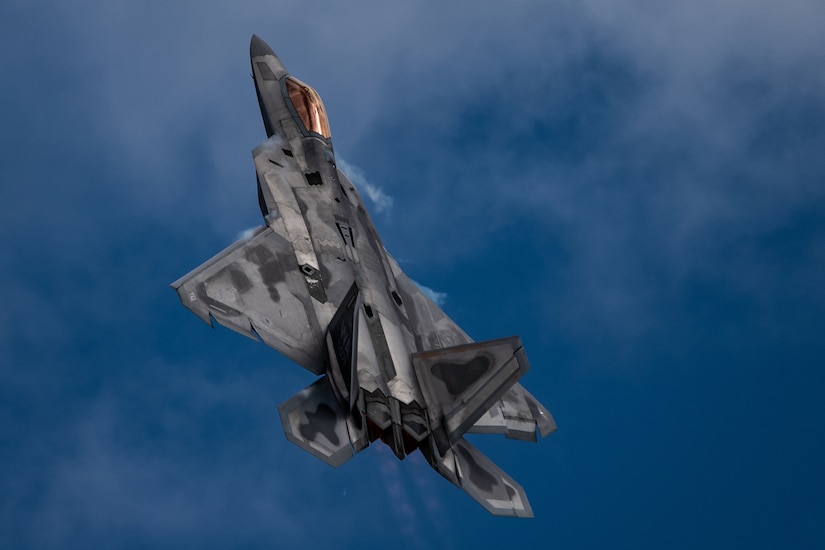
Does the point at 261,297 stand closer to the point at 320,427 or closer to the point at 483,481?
the point at 320,427

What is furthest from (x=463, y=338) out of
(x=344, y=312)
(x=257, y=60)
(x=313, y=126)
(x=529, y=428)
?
(x=257, y=60)

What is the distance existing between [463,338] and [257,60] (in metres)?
9.31

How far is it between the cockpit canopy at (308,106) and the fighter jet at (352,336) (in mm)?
938

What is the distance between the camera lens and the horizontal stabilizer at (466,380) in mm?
20891

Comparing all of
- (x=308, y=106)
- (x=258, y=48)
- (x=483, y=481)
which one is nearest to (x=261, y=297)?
(x=483, y=481)

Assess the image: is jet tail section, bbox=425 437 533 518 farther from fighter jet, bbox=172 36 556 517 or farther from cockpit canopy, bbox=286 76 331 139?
cockpit canopy, bbox=286 76 331 139

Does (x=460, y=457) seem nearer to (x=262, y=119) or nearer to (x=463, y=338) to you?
(x=463, y=338)

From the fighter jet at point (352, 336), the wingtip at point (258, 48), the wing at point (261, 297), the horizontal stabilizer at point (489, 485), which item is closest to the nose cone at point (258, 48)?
the wingtip at point (258, 48)

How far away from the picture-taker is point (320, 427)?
68.4 feet

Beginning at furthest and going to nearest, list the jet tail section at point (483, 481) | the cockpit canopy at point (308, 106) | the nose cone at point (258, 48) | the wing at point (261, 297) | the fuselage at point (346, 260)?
the nose cone at point (258, 48)
the cockpit canopy at point (308, 106)
the wing at point (261, 297)
the jet tail section at point (483, 481)
the fuselage at point (346, 260)

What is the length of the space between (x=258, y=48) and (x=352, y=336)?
1157 centimetres

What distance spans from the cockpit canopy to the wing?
4.94 m

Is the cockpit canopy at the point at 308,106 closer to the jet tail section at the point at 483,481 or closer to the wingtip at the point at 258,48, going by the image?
the wingtip at the point at 258,48

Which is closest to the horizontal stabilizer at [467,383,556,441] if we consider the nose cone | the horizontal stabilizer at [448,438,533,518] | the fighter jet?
the fighter jet
